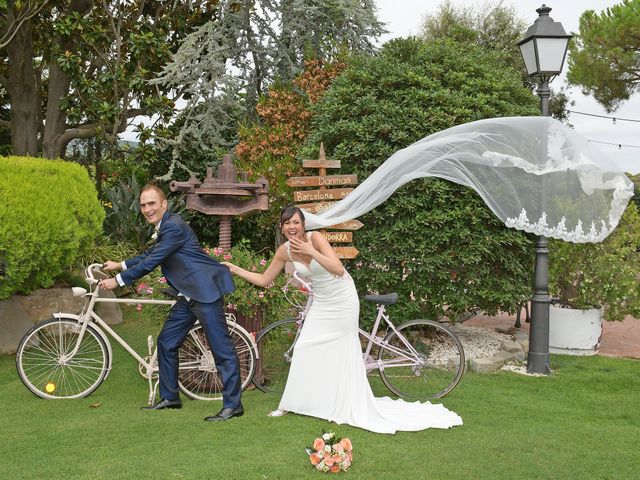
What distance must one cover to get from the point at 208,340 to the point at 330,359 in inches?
40.9

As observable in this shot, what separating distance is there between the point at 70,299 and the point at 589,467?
7.26 m

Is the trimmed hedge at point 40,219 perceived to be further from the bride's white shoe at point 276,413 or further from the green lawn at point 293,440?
the bride's white shoe at point 276,413

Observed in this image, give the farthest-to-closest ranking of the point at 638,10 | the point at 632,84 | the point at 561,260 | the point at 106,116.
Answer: the point at 632,84 < the point at 638,10 < the point at 106,116 < the point at 561,260

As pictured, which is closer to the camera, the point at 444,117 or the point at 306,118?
the point at 444,117

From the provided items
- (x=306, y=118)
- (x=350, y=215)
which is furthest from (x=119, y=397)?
(x=306, y=118)

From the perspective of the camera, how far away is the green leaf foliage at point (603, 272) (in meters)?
8.61

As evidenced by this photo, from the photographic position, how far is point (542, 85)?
758 centimetres

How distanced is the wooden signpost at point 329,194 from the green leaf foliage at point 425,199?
0.26m

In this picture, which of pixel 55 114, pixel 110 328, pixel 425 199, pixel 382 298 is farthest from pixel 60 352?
pixel 55 114

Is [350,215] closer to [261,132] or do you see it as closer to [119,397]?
[119,397]

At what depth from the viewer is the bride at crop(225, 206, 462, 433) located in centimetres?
543

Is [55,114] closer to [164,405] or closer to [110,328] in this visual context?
[110,328]

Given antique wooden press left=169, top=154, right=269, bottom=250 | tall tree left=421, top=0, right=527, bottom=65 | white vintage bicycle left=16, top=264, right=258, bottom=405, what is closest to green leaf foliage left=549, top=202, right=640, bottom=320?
antique wooden press left=169, top=154, right=269, bottom=250

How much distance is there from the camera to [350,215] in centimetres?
669
